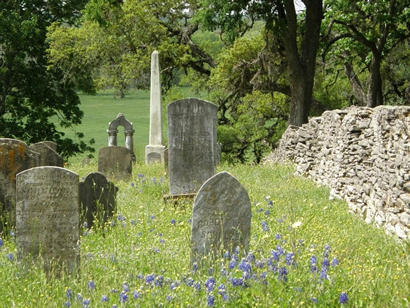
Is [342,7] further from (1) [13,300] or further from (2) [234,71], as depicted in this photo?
(1) [13,300]

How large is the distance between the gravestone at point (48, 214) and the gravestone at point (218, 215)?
1.23 m

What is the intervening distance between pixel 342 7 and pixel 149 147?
9263mm

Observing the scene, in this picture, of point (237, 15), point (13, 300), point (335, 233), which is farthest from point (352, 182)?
point (237, 15)

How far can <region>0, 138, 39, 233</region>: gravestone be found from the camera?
7969 millimetres

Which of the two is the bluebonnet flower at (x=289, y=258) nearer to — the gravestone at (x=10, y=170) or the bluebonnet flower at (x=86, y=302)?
the bluebonnet flower at (x=86, y=302)

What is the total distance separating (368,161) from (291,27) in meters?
10.2

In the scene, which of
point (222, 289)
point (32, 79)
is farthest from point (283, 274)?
point (32, 79)

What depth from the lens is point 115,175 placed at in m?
13.9

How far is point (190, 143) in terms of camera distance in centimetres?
1035

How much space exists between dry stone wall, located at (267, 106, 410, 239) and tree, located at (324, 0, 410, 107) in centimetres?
848

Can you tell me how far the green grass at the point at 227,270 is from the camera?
4617 millimetres

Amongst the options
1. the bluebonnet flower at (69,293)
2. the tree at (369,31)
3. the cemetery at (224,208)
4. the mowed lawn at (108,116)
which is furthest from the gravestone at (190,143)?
the mowed lawn at (108,116)

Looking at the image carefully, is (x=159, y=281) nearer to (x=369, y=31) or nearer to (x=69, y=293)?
(x=69, y=293)

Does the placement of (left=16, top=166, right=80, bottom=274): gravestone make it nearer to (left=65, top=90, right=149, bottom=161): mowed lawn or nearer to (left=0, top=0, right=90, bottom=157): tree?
(left=0, top=0, right=90, bottom=157): tree
